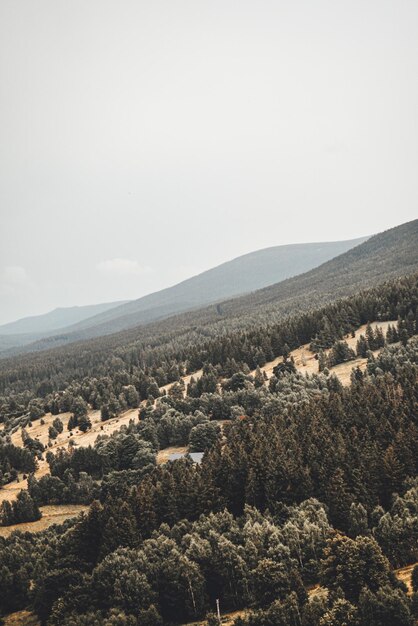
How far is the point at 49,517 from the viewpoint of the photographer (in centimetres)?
7750

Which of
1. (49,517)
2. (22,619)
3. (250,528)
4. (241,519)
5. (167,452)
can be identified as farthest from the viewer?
(167,452)

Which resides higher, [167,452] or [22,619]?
[167,452]

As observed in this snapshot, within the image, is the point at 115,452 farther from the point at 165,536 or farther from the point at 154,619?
the point at 154,619

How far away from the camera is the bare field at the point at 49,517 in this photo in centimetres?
7330

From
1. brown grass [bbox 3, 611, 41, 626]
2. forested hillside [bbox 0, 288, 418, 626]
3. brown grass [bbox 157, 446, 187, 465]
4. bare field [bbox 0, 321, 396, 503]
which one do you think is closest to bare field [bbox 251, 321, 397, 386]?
bare field [bbox 0, 321, 396, 503]

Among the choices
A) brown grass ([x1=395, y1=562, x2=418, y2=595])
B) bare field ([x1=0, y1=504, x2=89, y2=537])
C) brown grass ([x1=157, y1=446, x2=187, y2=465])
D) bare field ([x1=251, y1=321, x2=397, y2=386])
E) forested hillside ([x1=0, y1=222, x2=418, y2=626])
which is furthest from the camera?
bare field ([x1=251, y1=321, x2=397, y2=386])

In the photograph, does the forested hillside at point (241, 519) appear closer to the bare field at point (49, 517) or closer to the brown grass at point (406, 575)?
the bare field at point (49, 517)

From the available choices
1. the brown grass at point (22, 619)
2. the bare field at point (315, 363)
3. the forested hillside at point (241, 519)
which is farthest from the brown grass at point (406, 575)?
the bare field at point (315, 363)

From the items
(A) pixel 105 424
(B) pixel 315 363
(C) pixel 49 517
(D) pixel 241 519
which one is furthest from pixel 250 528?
(B) pixel 315 363

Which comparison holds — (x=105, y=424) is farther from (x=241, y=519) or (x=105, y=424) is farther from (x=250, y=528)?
(x=250, y=528)

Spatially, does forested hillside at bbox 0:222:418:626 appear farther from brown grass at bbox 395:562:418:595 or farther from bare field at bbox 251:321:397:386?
bare field at bbox 251:321:397:386

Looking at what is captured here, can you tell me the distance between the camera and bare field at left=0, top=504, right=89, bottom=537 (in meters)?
73.3

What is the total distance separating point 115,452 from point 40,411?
245ft

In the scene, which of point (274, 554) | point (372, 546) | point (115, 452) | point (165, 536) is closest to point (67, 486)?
point (115, 452)
